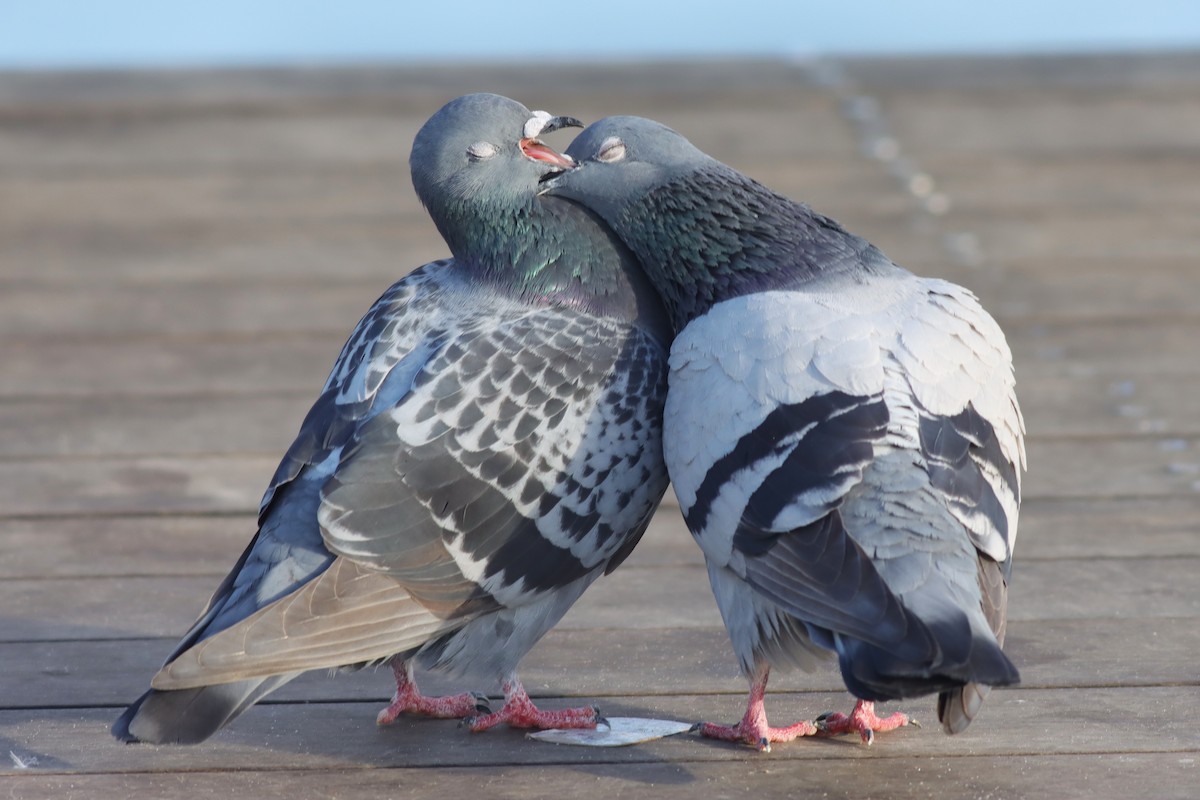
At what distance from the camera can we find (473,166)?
10.7ft

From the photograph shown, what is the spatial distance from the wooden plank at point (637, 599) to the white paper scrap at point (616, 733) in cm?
49

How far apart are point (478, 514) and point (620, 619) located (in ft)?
2.14

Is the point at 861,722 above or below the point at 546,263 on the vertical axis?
below

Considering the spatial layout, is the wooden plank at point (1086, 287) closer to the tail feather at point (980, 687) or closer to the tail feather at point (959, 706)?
the tail feather at point (980, 687)

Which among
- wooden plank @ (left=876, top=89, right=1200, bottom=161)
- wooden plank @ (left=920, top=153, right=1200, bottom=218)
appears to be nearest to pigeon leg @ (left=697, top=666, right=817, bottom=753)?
wooden plank @ (left=920, top=153, right=1200, bottom=218)

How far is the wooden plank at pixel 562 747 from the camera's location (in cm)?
275

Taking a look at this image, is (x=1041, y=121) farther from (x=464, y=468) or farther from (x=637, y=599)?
(x=464, y=468)

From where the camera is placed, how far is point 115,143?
7.81m

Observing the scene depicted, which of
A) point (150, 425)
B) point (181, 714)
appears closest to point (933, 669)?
point (181, 714)

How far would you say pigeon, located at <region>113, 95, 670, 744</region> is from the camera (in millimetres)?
2656

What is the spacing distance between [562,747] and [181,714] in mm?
694

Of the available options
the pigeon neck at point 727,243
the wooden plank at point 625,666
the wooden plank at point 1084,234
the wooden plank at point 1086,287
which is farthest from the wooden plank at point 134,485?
the wooden plank at point 1084,234

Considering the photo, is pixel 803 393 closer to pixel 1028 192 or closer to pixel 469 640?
pixel 469 640

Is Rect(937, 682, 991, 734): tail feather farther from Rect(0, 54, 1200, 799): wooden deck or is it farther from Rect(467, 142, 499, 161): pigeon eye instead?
Rect(467, 142, 499, 161): pigeon eye
